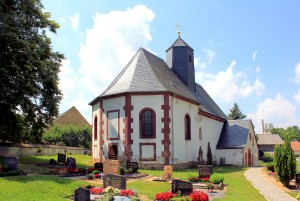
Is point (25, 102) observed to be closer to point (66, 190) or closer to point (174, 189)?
point (66, 190)

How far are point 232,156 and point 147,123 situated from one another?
49.4 ft

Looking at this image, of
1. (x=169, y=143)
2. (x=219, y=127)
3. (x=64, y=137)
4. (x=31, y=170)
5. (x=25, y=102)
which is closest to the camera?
(x=31, y=170)

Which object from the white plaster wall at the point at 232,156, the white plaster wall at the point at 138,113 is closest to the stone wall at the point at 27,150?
the white plaster wall at the point at 138,113

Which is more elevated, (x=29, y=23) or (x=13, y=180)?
(x=29, y=23)

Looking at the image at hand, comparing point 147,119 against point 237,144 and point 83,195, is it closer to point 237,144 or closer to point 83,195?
point 237,144

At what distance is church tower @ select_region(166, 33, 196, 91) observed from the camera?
39434 millimetres

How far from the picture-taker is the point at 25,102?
85.0 feet

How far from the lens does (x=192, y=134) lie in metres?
33.4

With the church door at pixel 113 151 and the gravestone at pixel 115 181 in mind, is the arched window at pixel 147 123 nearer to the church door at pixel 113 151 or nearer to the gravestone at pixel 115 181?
the church door at pixel 113 151

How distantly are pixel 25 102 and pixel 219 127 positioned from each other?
25.7 metres

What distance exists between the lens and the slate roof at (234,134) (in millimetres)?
39794

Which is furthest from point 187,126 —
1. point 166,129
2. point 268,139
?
point 268,139

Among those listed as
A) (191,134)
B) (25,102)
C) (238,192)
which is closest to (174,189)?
A: (238,192)

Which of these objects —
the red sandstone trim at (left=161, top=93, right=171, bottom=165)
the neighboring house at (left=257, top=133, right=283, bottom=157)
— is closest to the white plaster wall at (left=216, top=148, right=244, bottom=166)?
the red sandstone trim at (left=161, top=93, right=171, bottom=165)
